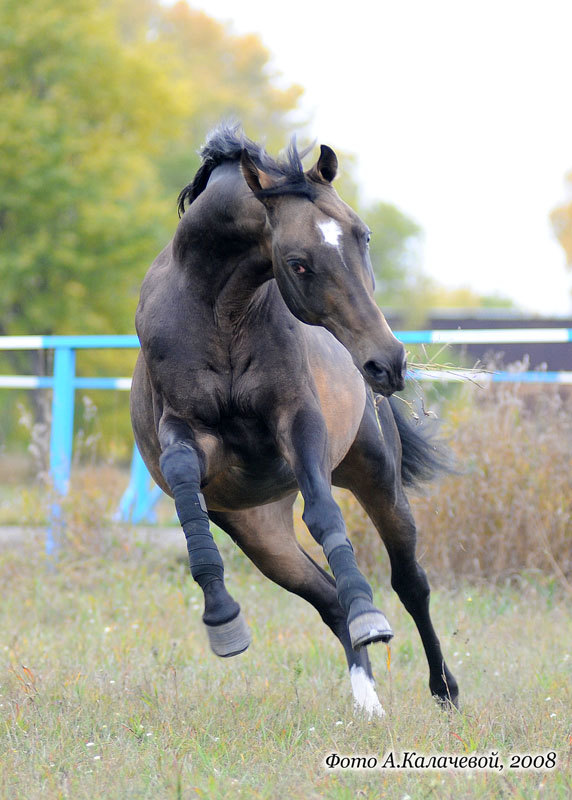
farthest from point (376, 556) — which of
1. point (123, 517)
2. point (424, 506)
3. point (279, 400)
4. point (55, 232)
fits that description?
point (55, 232)

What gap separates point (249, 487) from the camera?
389 centimetres

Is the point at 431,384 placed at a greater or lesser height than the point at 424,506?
greater

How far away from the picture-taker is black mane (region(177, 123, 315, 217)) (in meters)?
3.36

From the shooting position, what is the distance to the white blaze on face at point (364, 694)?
12.8 ft

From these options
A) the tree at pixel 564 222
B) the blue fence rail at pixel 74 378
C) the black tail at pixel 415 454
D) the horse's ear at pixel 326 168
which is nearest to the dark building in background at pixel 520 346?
the blue fence rail at pixel 74 378

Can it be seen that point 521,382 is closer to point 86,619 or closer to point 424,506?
point 424,506

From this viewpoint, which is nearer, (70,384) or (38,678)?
(38,678)

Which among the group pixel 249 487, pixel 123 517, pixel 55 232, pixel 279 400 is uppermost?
pixel 55 232

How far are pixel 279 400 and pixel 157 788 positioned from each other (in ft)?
4.47

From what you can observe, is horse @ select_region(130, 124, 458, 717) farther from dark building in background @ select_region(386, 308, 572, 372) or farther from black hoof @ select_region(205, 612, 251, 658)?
dark building in background @ select_region(386, 308, 572, 372)

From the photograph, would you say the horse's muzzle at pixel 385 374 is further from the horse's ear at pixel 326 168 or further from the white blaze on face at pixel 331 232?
the horse's ear at pixel 326 168

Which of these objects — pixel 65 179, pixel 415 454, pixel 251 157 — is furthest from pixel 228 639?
pixel 65 179

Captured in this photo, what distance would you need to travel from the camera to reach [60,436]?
7.62 m

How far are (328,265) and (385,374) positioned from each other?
405 mm
